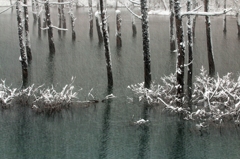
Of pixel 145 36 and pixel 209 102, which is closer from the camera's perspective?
pixel 209 102

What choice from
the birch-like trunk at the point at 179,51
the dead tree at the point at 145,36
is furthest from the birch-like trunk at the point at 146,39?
the birch-like trunk at the point at 179,51

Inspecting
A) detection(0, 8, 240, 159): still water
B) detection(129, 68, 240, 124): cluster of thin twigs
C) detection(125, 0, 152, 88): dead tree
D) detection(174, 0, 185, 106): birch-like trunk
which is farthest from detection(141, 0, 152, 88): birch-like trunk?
detection(174, 0, 185, 106): birch-like trunk

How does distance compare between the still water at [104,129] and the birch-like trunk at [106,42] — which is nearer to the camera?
the still water at [104,129]

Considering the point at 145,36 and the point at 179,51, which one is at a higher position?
the point at 145,36

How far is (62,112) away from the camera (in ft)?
41.6

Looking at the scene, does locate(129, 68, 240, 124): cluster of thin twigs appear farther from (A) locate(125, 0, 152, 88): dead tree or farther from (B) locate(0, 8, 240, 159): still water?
(A) locate(125, 0, 152, 88): dead tree

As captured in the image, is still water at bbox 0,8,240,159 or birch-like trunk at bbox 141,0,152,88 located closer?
still water at bbox 0,8,240,159

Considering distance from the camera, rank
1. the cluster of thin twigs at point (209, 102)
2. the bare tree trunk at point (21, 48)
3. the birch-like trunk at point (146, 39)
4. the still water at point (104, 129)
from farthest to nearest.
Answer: the bare tree trunk at point (21, 48)
the birch-like trunk at point (146, 39)
the cluster of thin twigs at point (209, 102)
the still water at point (104, 129)

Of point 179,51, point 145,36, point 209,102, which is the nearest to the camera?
point 209,102

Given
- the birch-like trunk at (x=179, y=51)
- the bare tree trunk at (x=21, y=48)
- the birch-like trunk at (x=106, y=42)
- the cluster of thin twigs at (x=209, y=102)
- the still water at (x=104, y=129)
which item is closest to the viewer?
the still water at (x=104, y=129)

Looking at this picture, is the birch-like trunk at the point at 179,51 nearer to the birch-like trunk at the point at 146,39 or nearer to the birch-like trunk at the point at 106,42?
the birch-like trunk at the point at 146,39

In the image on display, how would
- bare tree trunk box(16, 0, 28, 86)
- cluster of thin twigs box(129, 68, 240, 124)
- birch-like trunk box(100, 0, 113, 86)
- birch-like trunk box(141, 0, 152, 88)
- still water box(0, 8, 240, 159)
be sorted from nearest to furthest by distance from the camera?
1. still water box(0, 8, 240, 159)
2. cluster of thin twigs box(129, 68, 240, 124)
3. birch-like trunk box(141, 0, 152, 88)
4. birch-like trunk box(100, 0, 113, 86)
5. bare tree trunk box(16, 0, 28, 86)

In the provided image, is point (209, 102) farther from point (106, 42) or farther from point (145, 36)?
point (106, 42)

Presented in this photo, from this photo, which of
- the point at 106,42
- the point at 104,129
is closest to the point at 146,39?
the point at 106,42
